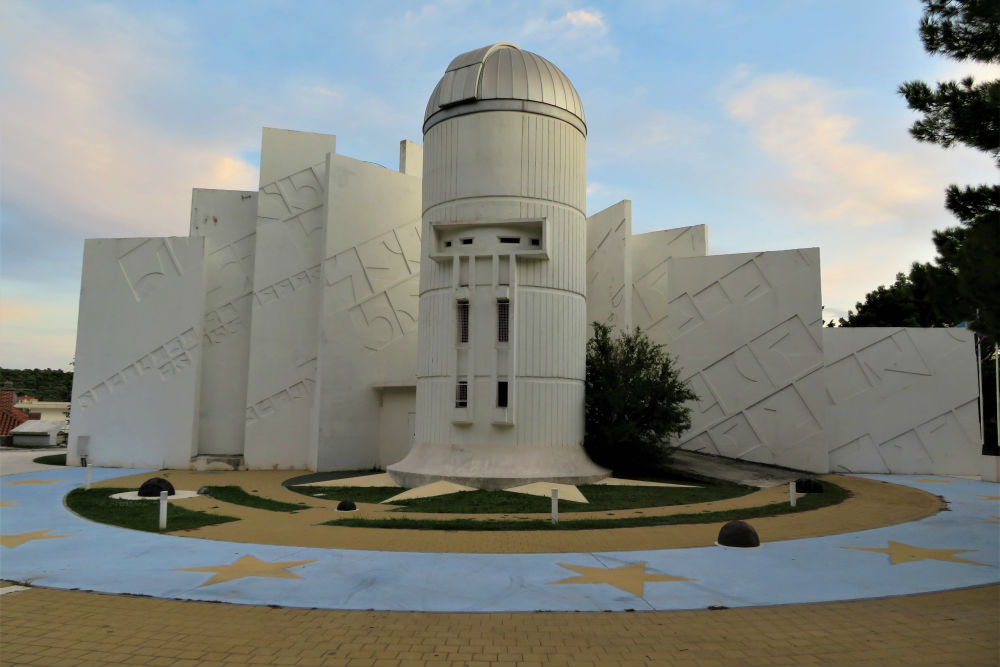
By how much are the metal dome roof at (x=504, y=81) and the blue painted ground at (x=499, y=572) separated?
14.0 meters

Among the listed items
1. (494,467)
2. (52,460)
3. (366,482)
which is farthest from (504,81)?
(52,460)

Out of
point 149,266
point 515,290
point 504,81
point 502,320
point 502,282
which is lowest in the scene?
point 502,320

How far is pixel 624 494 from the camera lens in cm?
1554

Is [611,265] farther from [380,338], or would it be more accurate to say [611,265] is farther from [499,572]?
[499,572]

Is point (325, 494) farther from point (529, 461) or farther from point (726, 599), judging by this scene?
point (726, 599)

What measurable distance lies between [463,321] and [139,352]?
13.4 meters

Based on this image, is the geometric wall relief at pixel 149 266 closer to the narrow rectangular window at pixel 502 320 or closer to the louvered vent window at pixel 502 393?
the narrow rectangular window at pixel 502 320

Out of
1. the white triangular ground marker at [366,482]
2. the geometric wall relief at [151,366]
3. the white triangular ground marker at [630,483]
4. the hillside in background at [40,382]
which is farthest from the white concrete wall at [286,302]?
the hillside in background at [40,382]

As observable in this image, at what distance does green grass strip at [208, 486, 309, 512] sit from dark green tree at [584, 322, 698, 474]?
30.4 feet

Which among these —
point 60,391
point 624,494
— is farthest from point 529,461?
point 60,391

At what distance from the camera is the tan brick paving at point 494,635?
16.5 feet

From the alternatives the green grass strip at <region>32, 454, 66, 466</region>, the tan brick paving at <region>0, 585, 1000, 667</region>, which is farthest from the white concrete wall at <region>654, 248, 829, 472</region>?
the green grass strip at <region>32, 454, 66, 466</region>

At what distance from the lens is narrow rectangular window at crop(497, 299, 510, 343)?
1834cm

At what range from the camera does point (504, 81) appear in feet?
61.3
